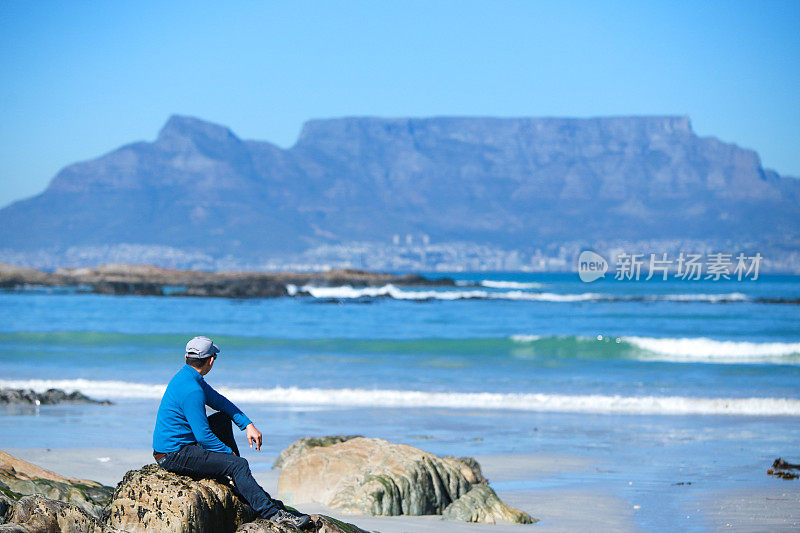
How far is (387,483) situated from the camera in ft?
28.7

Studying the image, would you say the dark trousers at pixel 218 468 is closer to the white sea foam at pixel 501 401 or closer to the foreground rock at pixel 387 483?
the foreground rock at pixel 387 483

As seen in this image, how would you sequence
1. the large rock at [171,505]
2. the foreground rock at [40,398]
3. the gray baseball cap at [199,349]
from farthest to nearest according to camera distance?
1. the foreground rock at [40,398]
2. the gray baseball cap at [199,349]
3. the large rock at [171,505]

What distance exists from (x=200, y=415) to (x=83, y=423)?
31.3ft

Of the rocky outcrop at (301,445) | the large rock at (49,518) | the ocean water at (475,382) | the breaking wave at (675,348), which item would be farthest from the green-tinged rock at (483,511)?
the breaking wave at (675,348)

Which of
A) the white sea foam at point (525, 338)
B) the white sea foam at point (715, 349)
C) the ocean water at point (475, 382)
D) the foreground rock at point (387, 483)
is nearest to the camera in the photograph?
the foreground rock at point (387, 483)

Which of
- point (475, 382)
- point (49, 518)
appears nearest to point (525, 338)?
point (475, 382)

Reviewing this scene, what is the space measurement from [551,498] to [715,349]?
23.0 meters

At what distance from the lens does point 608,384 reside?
2019 cm

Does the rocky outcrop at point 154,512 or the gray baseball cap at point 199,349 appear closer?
the rocky outcrop at point 154,512

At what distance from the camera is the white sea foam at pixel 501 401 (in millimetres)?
16672

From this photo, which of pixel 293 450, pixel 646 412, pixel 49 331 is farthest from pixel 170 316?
pixel 293 450

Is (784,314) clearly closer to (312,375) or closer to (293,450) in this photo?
(312,375)

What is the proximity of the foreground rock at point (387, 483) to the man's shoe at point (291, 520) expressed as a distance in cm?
304

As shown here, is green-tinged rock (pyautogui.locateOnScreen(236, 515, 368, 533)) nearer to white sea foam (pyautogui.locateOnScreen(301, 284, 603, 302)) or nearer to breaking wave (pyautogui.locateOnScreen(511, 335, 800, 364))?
breaking wave (pyautogui.locateOnScreen(511, 335, 800, 364))
